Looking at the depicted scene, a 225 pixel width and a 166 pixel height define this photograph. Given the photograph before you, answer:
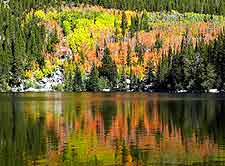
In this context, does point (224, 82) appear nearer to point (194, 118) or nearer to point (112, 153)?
point (194, 118)

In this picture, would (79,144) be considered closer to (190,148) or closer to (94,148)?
(94,148)

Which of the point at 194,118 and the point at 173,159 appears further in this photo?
the point at 194,118

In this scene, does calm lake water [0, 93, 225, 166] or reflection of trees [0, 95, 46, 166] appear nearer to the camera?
calm lake water [0, 93, 225, 166]

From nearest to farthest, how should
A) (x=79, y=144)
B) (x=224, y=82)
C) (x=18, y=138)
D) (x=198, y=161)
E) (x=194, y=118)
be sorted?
(x=198, y=161) → (x=79, y=144) → (x=18, y=138) → (x=194, y=118) → (x=224, y=82)

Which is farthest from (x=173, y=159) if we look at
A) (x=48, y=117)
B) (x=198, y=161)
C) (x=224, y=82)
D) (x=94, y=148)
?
(x=224, y=82)

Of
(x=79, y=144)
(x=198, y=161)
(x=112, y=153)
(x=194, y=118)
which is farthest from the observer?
(x=194, y=118)

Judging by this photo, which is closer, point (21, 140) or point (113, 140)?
point (113, 140)

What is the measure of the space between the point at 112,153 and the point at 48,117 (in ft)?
A: 124

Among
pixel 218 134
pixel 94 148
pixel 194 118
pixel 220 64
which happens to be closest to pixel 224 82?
pixel 220 64

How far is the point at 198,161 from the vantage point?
135 ft

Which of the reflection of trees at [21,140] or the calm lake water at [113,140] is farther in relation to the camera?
the reflection of trees at [21,140]

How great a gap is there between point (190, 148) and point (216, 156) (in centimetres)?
484

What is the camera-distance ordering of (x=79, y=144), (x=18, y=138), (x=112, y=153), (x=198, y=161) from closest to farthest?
1. (x=198, y=161)
2. (x=112, y=153)
3. (x=79, y=144)
4. (x=18, y=138)

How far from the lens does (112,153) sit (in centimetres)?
4538
